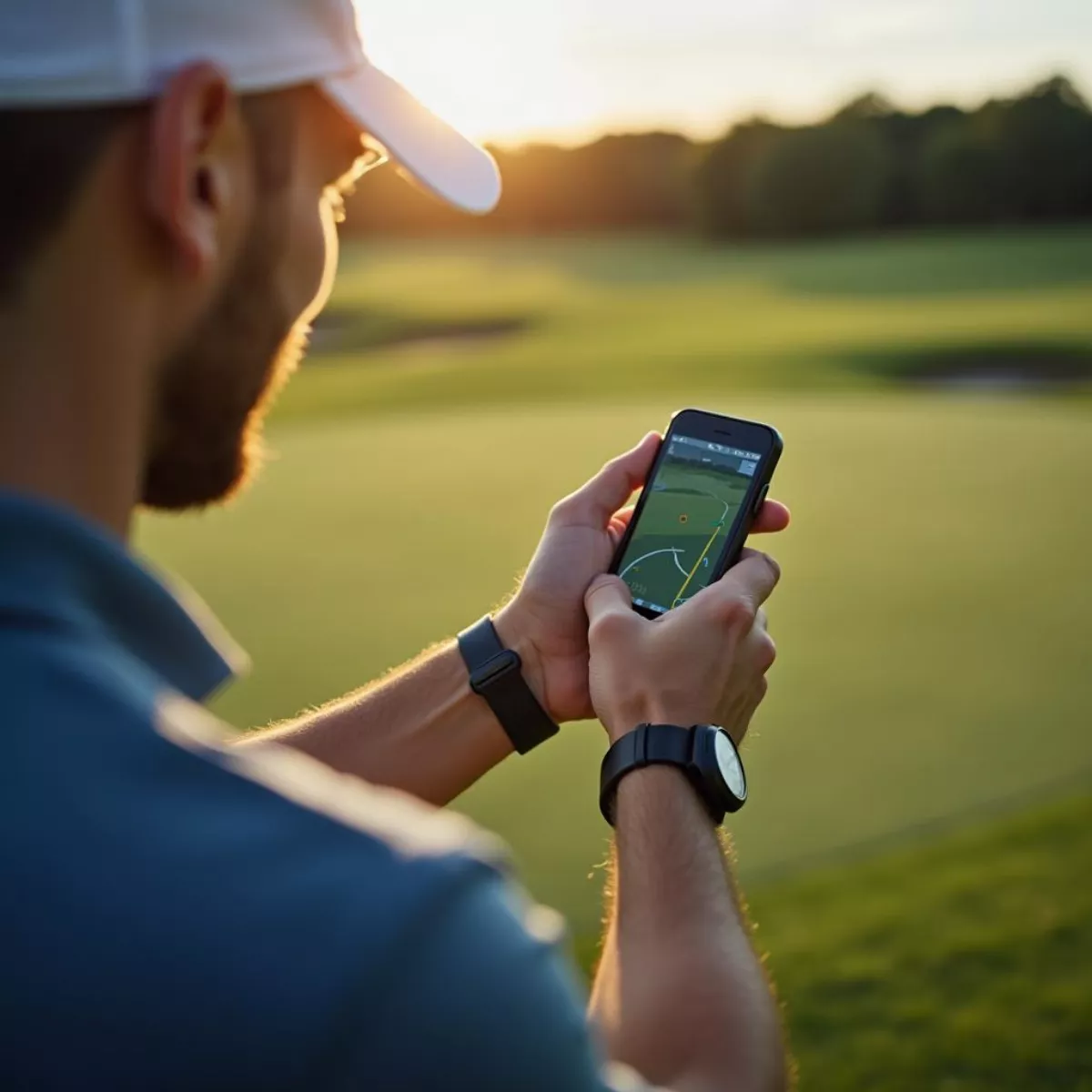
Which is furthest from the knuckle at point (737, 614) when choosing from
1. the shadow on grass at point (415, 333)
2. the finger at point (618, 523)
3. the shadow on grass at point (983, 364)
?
the shadow on grass at point (415, 333)

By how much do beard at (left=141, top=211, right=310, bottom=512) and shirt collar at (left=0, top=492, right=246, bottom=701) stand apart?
117 mm

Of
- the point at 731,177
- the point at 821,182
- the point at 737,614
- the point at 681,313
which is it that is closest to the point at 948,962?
the point at 737,614

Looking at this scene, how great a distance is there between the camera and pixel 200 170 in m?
0.90

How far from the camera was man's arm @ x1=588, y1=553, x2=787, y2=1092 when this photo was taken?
1.01 meters

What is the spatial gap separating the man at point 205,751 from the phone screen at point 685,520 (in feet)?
1.94

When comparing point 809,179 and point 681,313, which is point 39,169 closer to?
point 681,313

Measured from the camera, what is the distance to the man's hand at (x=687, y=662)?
1483 mm

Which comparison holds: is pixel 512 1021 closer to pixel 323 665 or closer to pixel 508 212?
pixel 323 665

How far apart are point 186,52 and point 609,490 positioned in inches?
47.1

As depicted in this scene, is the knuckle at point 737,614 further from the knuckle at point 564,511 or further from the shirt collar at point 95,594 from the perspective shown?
the shirt collar at point 95,594

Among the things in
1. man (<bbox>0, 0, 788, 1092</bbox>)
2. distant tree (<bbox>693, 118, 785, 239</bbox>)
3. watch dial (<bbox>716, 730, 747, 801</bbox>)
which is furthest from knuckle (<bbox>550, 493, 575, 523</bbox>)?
distant tree (<bbox>693, 118, 785, 239</bbox>)

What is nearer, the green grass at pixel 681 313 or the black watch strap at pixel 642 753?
the black watch strap at pixel 642 753

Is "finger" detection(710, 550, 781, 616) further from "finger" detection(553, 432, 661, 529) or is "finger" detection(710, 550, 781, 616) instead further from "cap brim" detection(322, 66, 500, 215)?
"cap brim" detection(322, 66, 500, 215)

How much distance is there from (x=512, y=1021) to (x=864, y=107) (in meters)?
24.6
